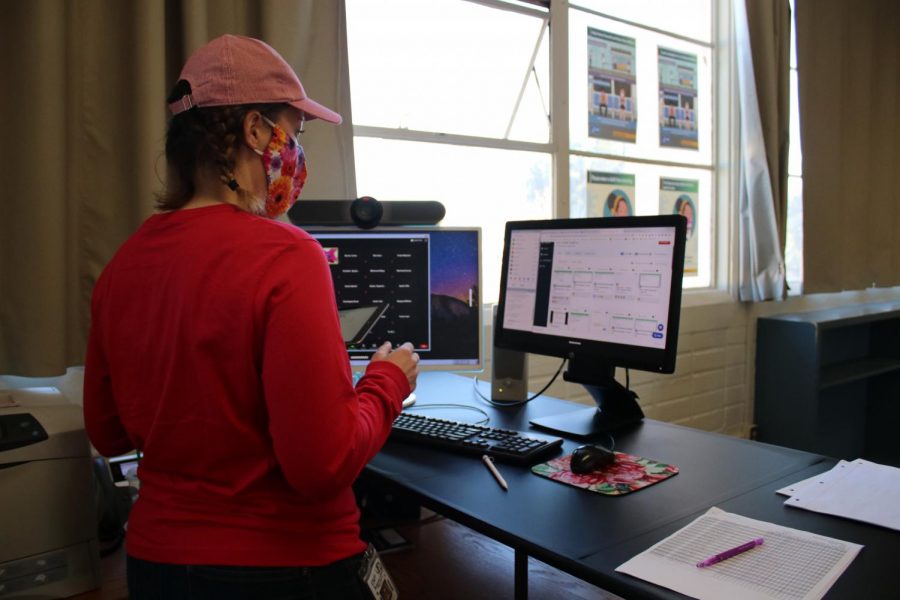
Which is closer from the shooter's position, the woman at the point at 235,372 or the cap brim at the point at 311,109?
the woman at the point at 235,372

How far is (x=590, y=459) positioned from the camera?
1149 mm

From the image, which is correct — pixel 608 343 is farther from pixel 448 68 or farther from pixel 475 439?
pixel 448 68

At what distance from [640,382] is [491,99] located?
4.70 ft

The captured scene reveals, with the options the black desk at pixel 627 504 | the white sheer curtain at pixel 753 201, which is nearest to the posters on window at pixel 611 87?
the white sheer curtain at pixel 753 201

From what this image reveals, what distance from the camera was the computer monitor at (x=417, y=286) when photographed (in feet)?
5.43

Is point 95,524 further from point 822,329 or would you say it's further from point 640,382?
point 822,329

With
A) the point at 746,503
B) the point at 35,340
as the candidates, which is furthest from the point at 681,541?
the point at 35,340

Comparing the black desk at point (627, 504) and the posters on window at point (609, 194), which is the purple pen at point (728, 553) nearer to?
the black desk at point (627, 504)

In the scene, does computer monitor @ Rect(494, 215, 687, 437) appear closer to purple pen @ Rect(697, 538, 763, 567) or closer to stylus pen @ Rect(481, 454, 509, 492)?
stylus pen @ Rect(481, 454, 509, 492)

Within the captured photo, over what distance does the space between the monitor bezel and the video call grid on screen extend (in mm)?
11

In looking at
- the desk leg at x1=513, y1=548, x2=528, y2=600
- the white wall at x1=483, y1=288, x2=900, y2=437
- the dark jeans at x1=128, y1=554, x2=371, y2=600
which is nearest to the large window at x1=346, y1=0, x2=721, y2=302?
the white wall at x1=483, y1=288, x2=900, y2=437

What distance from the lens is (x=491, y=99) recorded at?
8.59ft

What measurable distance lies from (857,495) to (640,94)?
2510mm

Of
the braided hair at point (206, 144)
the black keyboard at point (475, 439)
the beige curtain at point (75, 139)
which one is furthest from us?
the beige curtain at point (75, 139)
